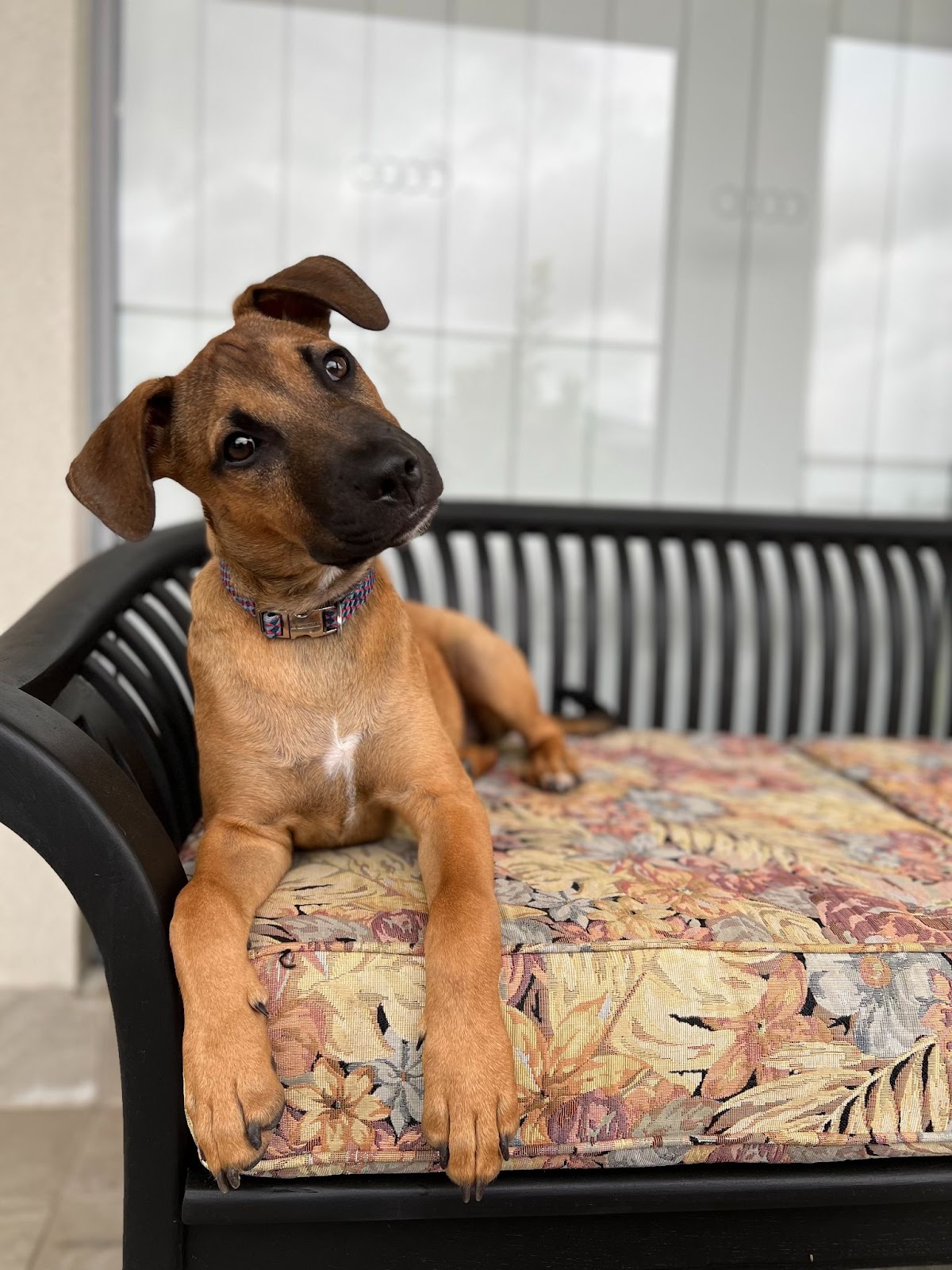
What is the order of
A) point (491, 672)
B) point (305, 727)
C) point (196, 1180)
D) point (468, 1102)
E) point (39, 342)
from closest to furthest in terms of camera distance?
point (468, 1102) < point (196, 1180) < point (305, 727) < point (491, 672) < point (39, 342)

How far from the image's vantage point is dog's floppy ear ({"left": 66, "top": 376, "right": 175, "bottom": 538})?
148cm

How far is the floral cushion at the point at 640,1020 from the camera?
1336 millimetres

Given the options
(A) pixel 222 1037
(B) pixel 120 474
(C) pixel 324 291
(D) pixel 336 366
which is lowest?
(A) pixel 222 1037

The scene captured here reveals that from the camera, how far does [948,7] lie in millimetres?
3336

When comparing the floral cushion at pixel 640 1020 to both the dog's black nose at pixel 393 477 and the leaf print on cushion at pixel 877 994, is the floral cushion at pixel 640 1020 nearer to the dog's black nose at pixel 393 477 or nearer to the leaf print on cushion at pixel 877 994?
the leaf print on cushion at pixel 877 994

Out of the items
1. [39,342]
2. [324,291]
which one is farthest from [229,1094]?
[39,342]

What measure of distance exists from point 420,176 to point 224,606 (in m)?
1.98

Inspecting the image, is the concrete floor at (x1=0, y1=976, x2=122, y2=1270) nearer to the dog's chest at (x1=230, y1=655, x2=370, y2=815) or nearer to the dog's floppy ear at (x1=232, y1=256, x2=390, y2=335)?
the dog's chest at (x1=230, y1=655, x2=370, y2=815)

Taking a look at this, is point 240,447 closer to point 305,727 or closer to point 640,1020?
point 305,727

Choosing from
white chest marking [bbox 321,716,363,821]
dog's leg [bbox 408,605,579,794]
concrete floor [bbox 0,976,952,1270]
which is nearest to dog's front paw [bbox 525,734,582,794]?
dog's leg [bbox 408,605,579,794]

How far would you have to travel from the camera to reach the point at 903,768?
8.14 ft

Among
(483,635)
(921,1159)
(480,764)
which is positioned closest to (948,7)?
(483,635)

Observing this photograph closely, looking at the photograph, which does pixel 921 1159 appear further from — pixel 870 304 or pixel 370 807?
pixel 870 304

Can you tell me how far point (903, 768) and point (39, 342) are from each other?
8.05 feet
